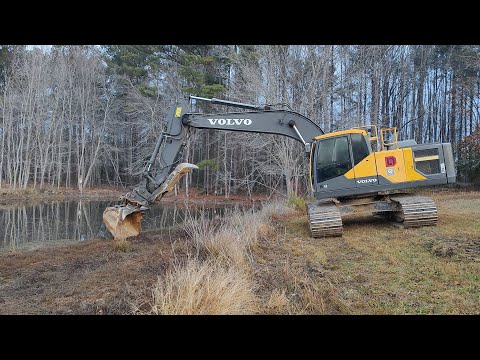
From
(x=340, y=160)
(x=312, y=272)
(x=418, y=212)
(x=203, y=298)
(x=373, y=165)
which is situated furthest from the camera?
(x=340, y=160)

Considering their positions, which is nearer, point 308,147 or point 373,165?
point 373,165

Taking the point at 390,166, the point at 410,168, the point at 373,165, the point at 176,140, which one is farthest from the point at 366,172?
the point at 176,140

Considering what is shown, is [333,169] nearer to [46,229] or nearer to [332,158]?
[332,158]

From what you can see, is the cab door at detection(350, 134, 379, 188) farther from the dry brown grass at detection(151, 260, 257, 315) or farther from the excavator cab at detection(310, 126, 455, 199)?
the dry brown grass at detection(151, 260, 257, 315)

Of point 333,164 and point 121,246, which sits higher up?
point 333,164

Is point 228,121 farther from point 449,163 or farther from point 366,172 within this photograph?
point 449,163

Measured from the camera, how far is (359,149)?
27.8ft

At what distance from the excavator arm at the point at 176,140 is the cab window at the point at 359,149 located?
51.3 inches

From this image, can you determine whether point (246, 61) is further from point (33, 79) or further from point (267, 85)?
point (33, 79)

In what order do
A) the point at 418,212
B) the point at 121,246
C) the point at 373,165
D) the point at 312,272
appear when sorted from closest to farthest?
the point at 312,272 < the point at 121,246 < the point at 418,212 < the point at 373,165

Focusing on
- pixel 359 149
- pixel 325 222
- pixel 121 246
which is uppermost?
pixel 359 149

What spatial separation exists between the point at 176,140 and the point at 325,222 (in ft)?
14.6

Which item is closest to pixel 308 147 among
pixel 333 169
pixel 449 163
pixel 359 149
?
pixel 333 169

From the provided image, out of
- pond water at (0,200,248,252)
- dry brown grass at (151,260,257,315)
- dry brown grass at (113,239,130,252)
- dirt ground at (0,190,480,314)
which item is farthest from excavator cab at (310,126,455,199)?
dry brown grass at (151,260,257,315)
